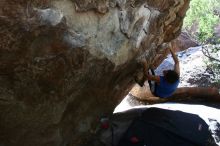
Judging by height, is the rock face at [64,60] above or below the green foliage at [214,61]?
above

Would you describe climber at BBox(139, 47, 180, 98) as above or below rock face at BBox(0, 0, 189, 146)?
below

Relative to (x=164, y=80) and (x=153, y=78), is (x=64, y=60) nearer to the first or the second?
(x=153, y=78)

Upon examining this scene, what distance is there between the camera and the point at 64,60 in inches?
157

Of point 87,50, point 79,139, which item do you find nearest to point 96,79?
point 87,50

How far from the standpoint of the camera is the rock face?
353 centimetres

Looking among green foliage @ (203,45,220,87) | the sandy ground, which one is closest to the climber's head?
the sandy ground

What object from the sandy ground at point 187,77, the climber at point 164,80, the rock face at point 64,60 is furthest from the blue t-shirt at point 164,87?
the sandy ground at point 187,77

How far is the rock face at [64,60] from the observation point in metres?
3.53

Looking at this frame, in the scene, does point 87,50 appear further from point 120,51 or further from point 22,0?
point 22,0

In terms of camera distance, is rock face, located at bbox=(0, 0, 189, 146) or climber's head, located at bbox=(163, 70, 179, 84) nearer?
rock face, located at bbox=(0, 0, 189, 146)

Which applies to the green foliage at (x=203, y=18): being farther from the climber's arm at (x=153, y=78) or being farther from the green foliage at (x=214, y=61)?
the climber's arm at (x=153, y=78)

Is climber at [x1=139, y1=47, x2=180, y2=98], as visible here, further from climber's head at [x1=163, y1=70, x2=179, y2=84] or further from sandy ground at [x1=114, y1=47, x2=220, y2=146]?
sandy ground at [x1=114, y1=47, x2=220, y2=146]

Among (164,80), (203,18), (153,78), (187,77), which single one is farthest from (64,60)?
(203,18)

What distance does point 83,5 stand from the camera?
378 centimetres
